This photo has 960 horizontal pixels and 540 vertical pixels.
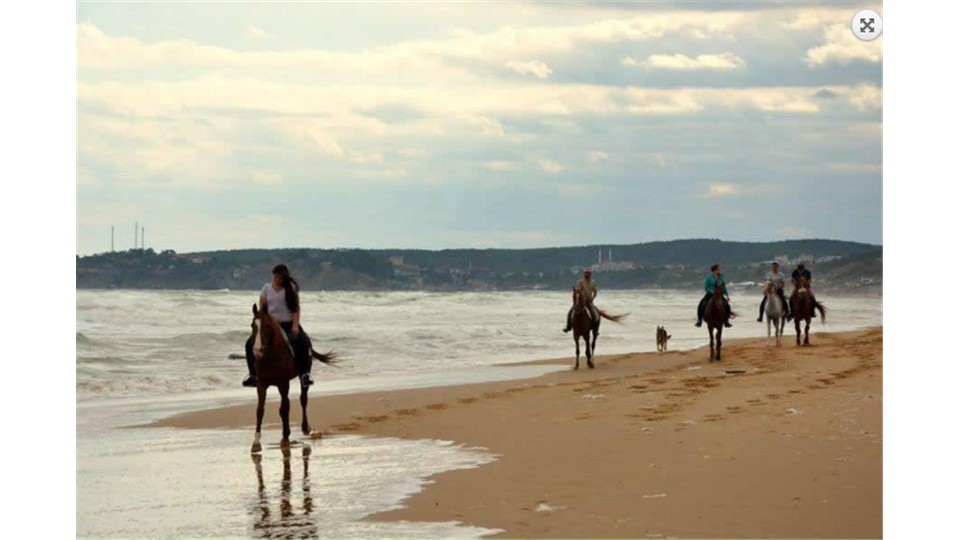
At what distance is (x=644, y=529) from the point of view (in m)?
9.20

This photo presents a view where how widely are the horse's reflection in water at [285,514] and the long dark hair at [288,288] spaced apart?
95.3 inches

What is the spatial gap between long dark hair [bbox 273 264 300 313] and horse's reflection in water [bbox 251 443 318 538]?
2.42m

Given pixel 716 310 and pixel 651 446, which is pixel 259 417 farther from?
pixel 716 310

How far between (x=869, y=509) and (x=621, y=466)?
106 inches

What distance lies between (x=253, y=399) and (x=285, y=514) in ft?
32.5

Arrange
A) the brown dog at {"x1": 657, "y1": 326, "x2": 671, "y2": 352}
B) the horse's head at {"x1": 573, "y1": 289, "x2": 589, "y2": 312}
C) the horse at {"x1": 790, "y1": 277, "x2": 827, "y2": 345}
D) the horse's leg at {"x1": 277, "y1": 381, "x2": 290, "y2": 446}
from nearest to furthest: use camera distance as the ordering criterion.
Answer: the horse's leg at {"x1": 277, "y1": 381, "x2": 290, "y2": 446}
the horse's head at {"x1": 573, "y1": 289, "x2": 589, "y2": 312}
the horse at {"x1": 790, "y1": 277, "x2": 827, "y2": 345}
the brown dog at {"x1": 657, "y1": 326, "x2": 671, "y2": 352}

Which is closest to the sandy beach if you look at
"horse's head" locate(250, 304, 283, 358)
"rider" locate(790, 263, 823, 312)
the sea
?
the sea

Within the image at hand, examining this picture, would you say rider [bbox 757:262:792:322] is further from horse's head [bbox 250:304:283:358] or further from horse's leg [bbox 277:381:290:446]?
horse's head [bbox 250:304:283:358]

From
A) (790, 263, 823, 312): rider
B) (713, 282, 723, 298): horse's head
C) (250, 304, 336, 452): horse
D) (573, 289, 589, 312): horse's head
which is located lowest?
(250, 304, 336, 452): horse

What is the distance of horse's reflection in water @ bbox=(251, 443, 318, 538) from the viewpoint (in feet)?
31.5

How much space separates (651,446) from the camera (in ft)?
42.0

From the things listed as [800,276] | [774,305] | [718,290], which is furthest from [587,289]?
[774,305]
